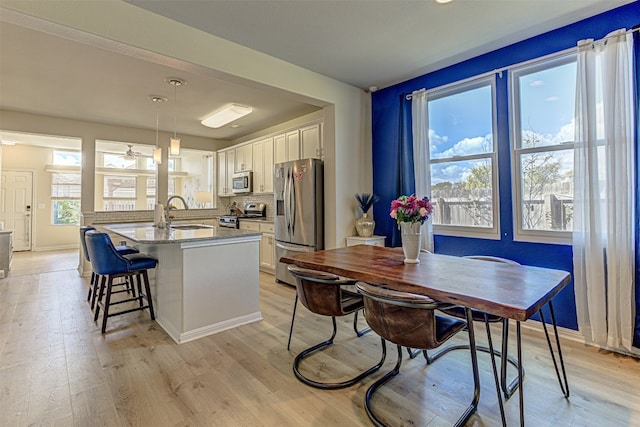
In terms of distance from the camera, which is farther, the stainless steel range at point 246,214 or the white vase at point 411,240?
the stainless steel range at point 246,214

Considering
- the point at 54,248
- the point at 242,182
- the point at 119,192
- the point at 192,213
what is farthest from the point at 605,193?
the point at 54,248

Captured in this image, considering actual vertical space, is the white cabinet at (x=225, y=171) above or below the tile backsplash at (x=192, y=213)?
above

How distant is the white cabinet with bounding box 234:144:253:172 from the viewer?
591 centimetres

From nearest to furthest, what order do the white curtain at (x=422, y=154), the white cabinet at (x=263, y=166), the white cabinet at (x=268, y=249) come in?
the white curtain at (x=422, y=154), the white cabinet at (x=268, y=249), the white cabinet at (x=263, y=166)

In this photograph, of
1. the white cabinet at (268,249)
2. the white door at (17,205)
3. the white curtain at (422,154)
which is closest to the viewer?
the white curtain at (422,154)

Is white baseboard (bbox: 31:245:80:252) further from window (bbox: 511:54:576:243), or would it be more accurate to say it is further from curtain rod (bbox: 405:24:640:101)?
window (bbox: 511:54:576:243)

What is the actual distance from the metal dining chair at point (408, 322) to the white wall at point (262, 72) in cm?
222

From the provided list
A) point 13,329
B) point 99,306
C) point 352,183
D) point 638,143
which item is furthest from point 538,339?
point 13,329

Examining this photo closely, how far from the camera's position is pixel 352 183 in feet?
13.6

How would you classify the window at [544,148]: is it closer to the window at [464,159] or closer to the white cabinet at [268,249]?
the window at [464,159]

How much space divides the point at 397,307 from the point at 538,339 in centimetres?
195

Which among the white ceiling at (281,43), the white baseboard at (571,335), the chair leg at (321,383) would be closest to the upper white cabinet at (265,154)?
the white ceiling at (281,43)

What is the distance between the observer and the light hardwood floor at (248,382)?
1745 millimetres

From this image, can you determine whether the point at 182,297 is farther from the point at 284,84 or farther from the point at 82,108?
the point at 82,108
